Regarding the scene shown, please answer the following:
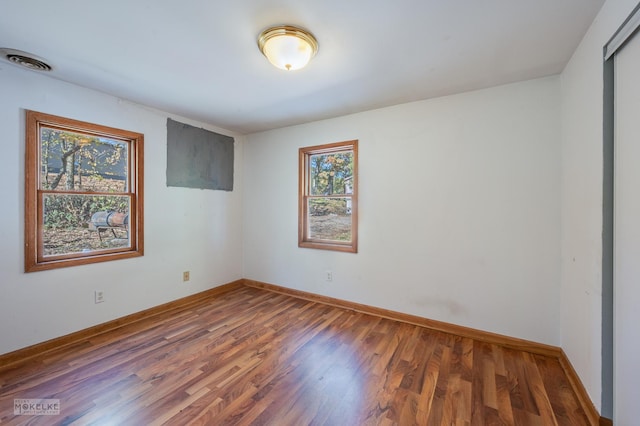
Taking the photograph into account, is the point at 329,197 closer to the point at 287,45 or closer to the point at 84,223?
the point at 287,45

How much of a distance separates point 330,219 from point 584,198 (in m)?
2.45

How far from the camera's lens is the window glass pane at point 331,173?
3.39 meters

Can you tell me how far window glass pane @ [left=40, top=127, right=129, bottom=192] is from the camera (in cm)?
239

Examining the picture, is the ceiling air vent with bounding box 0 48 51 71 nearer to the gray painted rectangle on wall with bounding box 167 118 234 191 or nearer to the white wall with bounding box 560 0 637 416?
the gray painted rectangle on wall with bounding box 167 118 234 191

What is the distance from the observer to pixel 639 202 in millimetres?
1248

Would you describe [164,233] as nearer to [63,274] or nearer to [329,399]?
[63,274]

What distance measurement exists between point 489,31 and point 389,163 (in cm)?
148

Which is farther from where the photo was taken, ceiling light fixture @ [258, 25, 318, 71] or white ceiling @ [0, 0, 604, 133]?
ceiling light fixture @ [258, 25, 318, 71]

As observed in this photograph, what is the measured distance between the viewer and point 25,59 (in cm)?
201

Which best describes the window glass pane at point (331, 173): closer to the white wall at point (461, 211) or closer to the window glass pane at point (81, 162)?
the white wall at point (461, 211)

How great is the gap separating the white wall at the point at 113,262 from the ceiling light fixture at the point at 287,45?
202 centimetres

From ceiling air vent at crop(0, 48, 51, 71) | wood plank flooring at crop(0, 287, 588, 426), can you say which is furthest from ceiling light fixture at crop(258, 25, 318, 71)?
wood plank flooring at crop(0, 287, 588, 426)

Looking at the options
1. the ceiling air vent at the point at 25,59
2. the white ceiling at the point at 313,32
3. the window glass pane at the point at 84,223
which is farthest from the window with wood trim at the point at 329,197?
the ceiling air vent at the point at 25,59

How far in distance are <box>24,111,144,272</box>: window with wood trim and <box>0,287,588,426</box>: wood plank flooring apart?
34.5 inches
